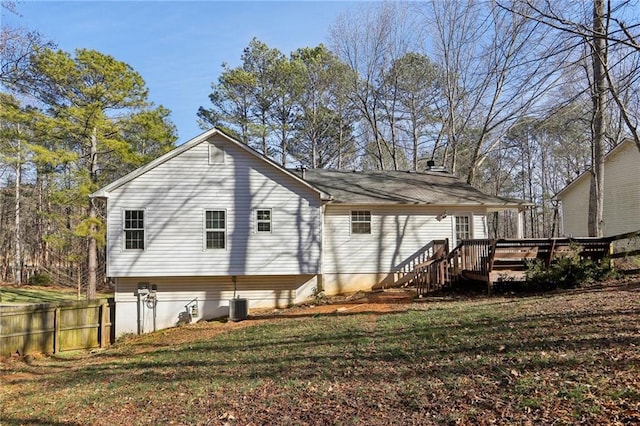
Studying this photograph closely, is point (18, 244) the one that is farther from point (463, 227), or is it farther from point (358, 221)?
point (463, 227)

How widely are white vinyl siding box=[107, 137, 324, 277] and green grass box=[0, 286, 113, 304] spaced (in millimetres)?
10839

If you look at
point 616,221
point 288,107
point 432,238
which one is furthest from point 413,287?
point 288,107

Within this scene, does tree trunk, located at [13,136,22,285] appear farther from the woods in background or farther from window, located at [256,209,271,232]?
window, located at [256,209,271,232]

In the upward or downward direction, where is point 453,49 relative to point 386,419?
upward

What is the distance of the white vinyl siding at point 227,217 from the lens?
14555 millimetres

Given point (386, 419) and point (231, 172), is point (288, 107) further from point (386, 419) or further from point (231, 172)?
point (386, 419)

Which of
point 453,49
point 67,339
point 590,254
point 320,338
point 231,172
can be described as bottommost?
point 67,339

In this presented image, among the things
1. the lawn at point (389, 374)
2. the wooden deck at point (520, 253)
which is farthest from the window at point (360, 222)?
the lawn at point (389, 374)

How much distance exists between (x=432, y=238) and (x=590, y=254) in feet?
18.3

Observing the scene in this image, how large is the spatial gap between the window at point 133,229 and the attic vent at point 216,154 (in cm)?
287

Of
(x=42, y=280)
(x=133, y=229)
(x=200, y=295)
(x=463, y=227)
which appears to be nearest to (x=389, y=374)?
(x=200, y=295)

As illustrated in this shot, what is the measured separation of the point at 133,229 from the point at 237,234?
336 centimetres

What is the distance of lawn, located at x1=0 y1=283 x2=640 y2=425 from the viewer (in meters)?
4.76

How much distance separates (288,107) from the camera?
96.2ft
